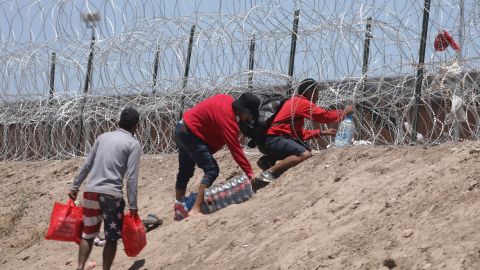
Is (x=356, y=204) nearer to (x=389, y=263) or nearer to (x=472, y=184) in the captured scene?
(x=472, y=184)

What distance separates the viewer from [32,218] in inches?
477

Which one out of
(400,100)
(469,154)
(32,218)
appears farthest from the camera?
(32,218)

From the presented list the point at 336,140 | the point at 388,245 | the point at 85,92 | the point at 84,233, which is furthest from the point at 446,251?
the point at 85,92

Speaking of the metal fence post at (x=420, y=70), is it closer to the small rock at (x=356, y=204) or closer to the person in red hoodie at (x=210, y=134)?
the person in red hoodie at (x=210, y=134)

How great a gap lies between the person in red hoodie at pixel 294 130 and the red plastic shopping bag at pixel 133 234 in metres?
1.61

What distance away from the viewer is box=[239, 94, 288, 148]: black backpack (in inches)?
377

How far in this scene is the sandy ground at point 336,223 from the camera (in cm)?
617

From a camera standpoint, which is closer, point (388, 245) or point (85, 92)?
point (388, 245)

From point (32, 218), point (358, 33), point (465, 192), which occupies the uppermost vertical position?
point (358, 33)

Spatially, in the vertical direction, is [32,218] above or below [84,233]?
below

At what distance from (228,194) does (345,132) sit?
138cm

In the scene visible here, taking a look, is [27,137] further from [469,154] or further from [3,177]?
[469,154]

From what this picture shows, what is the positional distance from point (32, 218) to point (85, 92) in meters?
2.50

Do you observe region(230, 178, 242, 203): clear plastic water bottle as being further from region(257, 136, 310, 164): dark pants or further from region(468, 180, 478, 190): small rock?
region(468, 180, 478, 190): small rock
